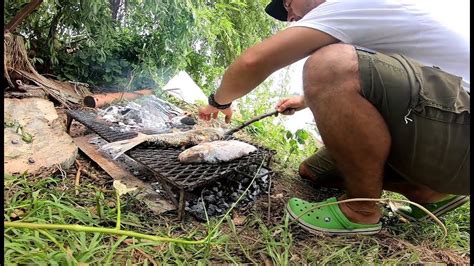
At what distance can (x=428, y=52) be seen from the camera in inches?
59.3

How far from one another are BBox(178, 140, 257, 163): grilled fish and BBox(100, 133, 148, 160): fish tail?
0.30 metres

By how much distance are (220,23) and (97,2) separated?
2278mm

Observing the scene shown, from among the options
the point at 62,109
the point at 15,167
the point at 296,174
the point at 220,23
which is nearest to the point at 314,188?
the point at 296,174

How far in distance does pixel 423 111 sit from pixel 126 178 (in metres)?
1.45

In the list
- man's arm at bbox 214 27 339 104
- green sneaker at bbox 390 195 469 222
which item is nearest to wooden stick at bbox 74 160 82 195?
man's arm at bbox 214 27 339 104

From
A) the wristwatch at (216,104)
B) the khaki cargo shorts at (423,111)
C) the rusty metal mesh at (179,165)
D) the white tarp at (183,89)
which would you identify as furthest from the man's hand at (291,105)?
the white tarp at (183,89)

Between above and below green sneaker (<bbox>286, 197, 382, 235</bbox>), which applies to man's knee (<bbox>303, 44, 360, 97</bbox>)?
above

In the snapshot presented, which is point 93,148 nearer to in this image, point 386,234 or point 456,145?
point 386,234

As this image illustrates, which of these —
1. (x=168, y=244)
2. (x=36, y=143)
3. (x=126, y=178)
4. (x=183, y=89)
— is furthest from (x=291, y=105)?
(x=183, y=89)

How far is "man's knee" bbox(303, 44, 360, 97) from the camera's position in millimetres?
1429

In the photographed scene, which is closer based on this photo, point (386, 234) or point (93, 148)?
point (386, 234)

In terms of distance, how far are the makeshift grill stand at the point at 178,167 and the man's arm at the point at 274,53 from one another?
43cm

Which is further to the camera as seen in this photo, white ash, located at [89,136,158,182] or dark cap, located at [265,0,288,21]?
dark cap, located at [265,0,288,21]

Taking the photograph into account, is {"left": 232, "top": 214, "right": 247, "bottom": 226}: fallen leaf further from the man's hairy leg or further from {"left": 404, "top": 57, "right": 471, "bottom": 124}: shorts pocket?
{"left": 404, "top": 57, "right": 471, "bottom": 124}: shorts pocket
